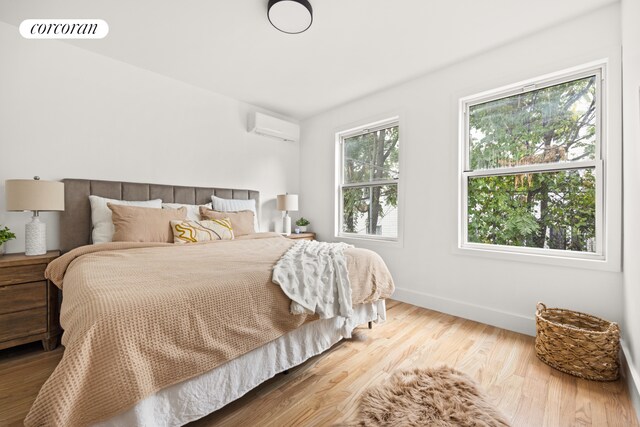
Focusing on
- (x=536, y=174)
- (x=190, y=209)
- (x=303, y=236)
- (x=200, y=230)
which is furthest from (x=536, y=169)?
(x=190, y=209)

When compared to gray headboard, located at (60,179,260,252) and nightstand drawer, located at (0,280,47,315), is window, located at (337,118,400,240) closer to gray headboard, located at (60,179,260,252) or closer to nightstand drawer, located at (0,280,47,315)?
gray headboard, located at (60,179,260,252)

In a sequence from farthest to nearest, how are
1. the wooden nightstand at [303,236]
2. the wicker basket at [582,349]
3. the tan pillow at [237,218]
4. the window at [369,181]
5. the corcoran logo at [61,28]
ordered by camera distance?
the wooden nightstand at [303,236]
the window at [369,181]
the tan pillow at [237,218]
the corcoran logo at [61,28]
the wicker basket at [582,349]

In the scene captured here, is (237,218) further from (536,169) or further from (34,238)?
(536,169)

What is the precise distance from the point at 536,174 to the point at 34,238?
4091 mm

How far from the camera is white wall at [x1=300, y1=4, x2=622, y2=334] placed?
6.48 feet

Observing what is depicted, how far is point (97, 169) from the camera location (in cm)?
264

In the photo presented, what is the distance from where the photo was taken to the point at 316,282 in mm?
1657

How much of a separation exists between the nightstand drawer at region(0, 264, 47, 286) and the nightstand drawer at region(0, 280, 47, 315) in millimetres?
35

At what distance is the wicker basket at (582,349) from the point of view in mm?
1637

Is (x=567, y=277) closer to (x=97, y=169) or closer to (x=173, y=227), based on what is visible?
(x=173, y=227)

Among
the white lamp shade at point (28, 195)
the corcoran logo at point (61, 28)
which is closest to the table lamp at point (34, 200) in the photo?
the white lamp shade at point (28, 195)

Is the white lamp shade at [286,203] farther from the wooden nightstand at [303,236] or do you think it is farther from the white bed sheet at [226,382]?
the white bed sheet at [226,382]

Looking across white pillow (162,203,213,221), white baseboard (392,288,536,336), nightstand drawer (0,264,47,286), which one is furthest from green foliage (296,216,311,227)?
nightstand drawer (0,264,47,286)

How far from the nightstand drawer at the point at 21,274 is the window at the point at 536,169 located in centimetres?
357
